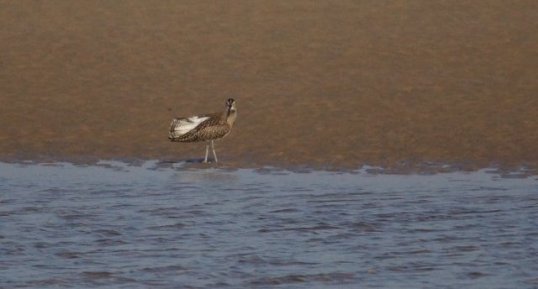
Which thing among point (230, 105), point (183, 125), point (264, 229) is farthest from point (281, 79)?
point (264, 229)

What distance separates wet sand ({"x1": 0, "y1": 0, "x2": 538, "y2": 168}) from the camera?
16234 millimetres

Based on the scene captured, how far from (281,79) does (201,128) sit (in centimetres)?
400

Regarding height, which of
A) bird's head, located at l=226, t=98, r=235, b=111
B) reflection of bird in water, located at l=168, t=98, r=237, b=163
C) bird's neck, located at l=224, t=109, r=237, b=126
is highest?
bird's head, located at l=226, t=98, r=235, b=111

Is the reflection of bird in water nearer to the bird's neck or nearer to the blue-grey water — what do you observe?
the bird's neck

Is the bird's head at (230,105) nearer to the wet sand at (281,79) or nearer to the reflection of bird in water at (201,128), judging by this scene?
the reflection of bird in water at (201,128)

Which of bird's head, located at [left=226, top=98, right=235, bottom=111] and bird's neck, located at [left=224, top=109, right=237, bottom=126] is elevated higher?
bird's head, located at [left=226, top=98, right=235, bottom=111]

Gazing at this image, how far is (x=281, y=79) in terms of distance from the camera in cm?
1959

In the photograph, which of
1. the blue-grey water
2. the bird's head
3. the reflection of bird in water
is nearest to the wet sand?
Result: the reflection of bird in water

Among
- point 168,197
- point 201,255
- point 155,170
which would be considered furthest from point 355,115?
point 201,255

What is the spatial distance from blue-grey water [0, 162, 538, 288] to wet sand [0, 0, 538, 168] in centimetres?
131

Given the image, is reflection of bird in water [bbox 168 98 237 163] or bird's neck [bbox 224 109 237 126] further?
bird's neck [bbox 224 109 237 126]

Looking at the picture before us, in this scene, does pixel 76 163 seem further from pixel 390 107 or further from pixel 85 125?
pixel 390 107

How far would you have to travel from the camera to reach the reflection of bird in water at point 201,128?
51.6ft

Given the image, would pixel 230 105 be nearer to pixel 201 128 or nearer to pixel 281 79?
pixel 201 128
